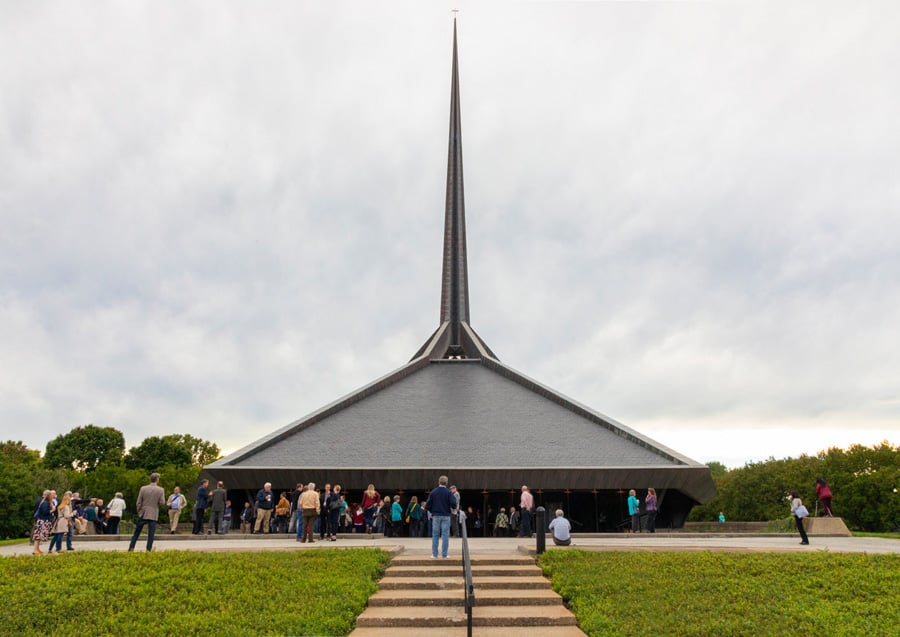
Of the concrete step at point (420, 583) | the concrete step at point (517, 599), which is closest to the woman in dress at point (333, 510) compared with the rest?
the concrete step at point (420, 583)

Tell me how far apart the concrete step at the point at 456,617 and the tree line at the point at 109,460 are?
3466 cm

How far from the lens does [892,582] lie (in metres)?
7.80

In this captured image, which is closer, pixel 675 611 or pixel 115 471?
pixel 675 611

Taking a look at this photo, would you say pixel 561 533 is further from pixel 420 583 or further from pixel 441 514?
pixel 420 583

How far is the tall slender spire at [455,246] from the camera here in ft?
117

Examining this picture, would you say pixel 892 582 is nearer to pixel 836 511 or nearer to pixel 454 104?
pixel 454 104

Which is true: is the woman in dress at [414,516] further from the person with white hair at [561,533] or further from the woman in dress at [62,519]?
the woman in dress at [62,519]

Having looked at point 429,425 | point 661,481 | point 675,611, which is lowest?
point 675,611

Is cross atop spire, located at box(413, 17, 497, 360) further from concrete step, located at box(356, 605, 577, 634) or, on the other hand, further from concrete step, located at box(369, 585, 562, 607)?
concrete step, located at box(356, 605, 577, 634)

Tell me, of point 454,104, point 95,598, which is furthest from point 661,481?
point 454,104

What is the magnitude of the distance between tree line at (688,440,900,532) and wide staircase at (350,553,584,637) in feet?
100

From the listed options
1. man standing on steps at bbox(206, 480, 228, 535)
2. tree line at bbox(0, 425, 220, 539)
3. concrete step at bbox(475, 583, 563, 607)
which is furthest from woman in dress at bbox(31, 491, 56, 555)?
tree line at bbox(0, 425, 220, 539)

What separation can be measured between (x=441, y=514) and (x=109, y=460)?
191 ft

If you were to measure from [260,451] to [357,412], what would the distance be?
4.60 meters
